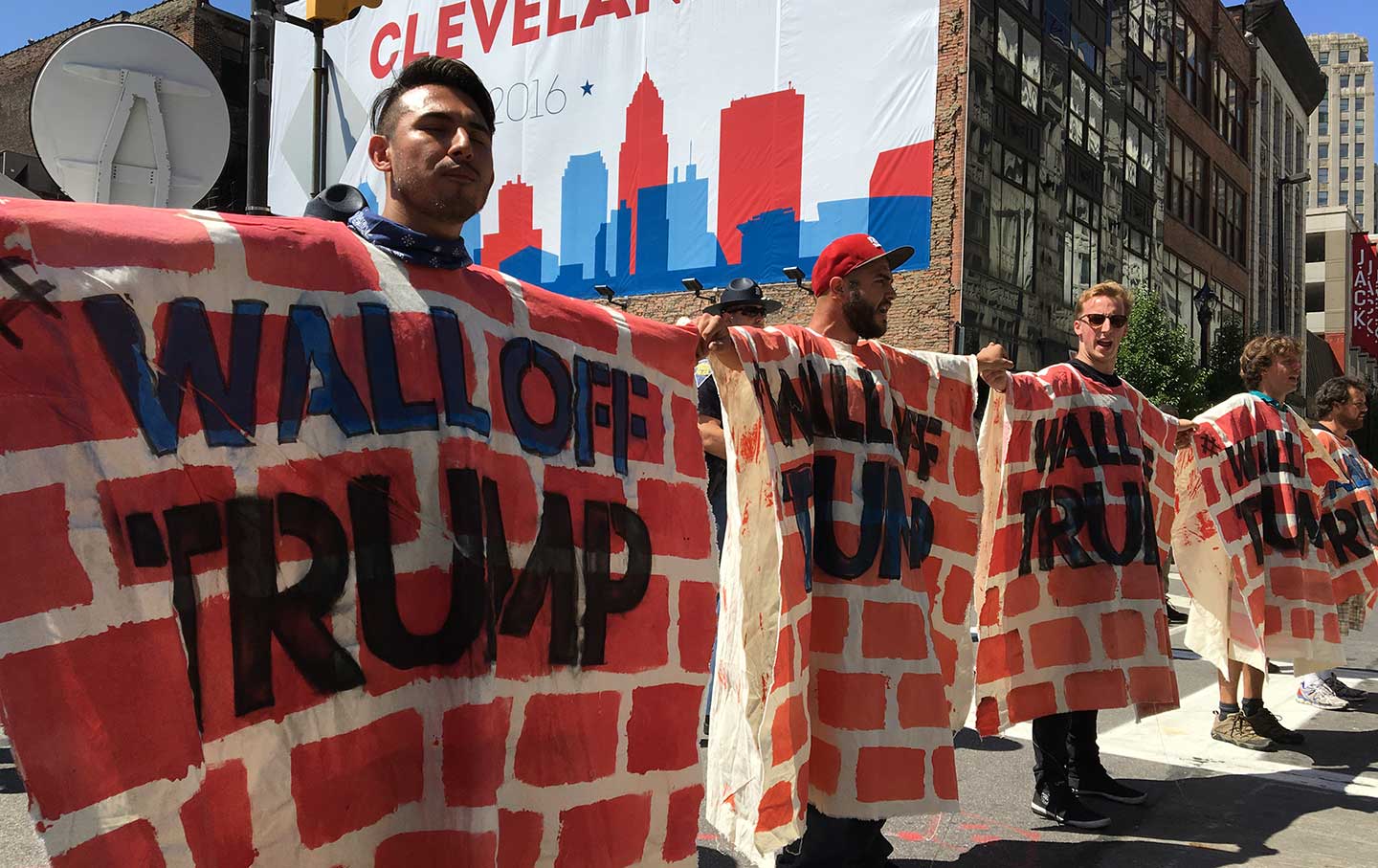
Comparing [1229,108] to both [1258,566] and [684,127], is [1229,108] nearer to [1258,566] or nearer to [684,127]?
[684,127]

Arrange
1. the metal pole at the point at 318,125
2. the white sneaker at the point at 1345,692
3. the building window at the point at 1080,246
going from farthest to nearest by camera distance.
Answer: the building window at the point at 1080,246 < the white sneaker at the point at 1345,692 < the metal pole at the point at 318,125

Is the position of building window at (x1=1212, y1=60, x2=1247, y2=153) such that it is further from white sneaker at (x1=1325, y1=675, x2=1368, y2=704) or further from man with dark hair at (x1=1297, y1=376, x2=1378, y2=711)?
white sneaker at (x1=1325, y1=675, x2=1368, y2=704)

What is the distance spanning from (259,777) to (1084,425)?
3.70 meters

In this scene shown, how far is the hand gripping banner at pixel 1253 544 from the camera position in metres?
6.16

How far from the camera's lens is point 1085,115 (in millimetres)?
26281

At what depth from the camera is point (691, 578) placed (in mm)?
2922

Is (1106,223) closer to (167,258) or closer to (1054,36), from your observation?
(1054,36)

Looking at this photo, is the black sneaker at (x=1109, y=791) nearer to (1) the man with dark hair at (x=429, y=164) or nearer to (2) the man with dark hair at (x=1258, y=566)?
(2) the man with dark hair at (x=1258, y=566)

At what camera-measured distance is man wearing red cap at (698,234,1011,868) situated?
3.37 m

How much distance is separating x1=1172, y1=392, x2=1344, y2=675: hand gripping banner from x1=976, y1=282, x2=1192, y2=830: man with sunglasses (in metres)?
1.42

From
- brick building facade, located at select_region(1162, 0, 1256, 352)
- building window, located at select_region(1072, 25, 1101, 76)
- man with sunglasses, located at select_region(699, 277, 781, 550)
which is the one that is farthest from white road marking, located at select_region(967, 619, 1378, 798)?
brick building facade, located at select_region(1162, 0, 1256, 352)

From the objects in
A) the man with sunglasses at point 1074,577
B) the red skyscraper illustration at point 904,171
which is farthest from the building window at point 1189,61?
the man with sunglasses at point 1074,577

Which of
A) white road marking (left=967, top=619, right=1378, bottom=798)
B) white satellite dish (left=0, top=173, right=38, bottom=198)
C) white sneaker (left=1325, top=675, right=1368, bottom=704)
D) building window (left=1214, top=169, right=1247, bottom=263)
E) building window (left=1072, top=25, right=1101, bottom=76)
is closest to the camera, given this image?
white satellite dish (left=0, top=173, right=38, bottom=198)

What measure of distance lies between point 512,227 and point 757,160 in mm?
6553
